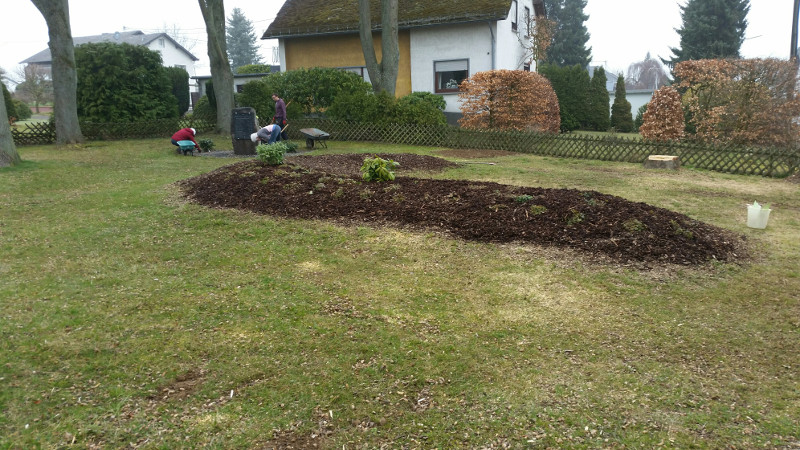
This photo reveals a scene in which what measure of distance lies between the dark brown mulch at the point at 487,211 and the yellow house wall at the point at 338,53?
16188mm

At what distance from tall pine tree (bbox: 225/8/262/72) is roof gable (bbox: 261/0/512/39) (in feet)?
184

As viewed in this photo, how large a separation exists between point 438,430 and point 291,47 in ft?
88.9

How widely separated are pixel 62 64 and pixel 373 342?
17.1m

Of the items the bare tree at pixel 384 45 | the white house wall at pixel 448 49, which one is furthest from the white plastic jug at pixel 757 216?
the white house wall at pixel 448 49

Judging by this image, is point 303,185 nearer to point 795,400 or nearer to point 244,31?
point 795,400

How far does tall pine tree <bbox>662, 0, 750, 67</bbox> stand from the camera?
126ft

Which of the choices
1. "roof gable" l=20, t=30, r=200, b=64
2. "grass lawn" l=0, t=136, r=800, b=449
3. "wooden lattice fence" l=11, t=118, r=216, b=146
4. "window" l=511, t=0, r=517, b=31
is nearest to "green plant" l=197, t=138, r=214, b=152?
"wooden lattice fence" l=11, t=118, r=216, b=146

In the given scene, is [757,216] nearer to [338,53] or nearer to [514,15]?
[514,15]

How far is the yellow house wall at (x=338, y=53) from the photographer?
25750mm

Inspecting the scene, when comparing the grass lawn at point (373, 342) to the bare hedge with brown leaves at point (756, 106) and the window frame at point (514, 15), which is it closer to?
the bare hedge with brown leaves at point (756, 106)

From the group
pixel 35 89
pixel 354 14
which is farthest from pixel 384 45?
pixel 35 89

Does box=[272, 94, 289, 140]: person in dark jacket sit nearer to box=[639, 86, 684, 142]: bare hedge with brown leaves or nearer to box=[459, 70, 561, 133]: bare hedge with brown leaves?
box=[459, 70, 561, 133]: bare hedge with brown leaves

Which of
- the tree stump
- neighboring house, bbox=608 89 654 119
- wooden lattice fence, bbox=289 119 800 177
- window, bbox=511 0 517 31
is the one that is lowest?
the tree stump

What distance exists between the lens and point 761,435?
339cm
